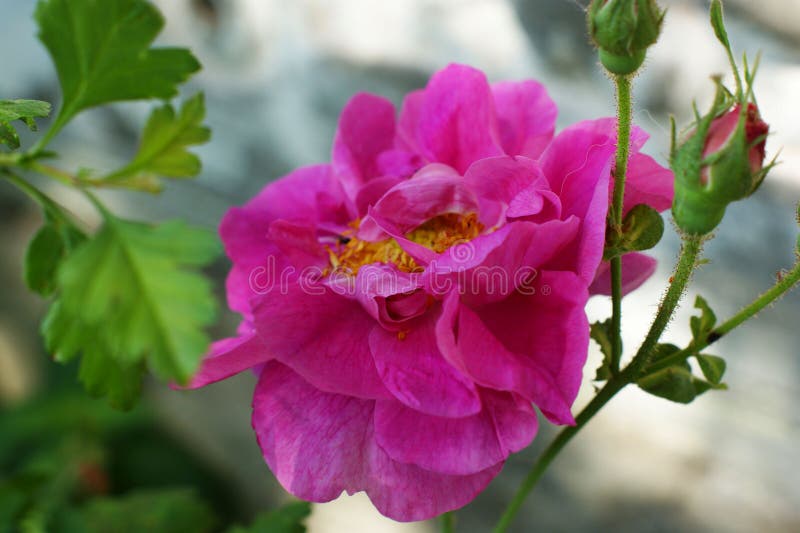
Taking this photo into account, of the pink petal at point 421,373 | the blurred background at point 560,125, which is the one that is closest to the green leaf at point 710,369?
the pink petal at point 421,373

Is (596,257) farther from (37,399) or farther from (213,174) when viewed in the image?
(37,399)

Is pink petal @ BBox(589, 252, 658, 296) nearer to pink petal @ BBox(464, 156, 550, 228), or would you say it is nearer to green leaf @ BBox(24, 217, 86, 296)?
A: pink petal @ BBox(464, 156, 550, 228)

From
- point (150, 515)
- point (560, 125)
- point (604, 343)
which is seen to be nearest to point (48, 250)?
point (604, 343)

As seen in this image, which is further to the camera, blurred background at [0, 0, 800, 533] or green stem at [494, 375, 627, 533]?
blurred background at [0, 0, 800, 533]

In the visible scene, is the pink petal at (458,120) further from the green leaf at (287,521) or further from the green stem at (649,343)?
the green leaf at (287,521)

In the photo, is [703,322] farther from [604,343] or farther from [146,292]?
[146,292]

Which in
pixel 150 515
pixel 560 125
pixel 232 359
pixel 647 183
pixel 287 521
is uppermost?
pixel 647 183

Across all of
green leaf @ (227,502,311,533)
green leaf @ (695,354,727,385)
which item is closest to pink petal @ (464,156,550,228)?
green leaf @ (695,354,727,385)
